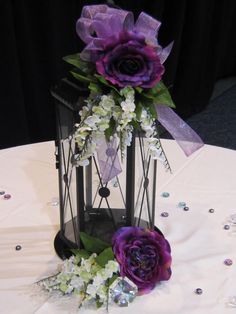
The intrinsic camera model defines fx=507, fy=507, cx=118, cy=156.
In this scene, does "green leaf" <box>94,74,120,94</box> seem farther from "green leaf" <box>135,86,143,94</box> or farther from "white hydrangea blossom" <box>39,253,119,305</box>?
"white hydrangea blossom" <box>39,253,119,305</box>

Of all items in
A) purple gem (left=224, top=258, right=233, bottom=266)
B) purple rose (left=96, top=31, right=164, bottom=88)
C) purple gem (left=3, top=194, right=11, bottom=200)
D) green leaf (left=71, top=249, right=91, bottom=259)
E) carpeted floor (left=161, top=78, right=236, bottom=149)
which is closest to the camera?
purple rose (left=96, top=31, right=164, bottom=88)

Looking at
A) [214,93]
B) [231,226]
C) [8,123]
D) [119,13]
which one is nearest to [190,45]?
[214,93]

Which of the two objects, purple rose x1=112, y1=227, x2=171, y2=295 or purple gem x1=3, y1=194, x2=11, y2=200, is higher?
purple rose x1=112, y1=227, x2=171, y2=295

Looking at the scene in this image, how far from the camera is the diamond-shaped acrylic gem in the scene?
2.83 feet

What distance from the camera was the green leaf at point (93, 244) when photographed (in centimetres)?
90

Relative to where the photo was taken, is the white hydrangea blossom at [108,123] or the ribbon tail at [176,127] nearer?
the white hydrangea blossom at [108,123]

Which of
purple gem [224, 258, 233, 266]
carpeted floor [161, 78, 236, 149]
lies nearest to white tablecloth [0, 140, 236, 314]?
purple gem [224, 258, 233, 266]

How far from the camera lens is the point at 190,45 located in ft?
10.5

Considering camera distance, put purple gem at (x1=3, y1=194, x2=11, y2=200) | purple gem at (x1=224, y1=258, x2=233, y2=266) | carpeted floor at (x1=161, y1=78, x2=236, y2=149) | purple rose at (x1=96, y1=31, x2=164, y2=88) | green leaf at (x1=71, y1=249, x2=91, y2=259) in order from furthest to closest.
Result: carpeted floor at (x1=161, y1=78, x2=236, y2=149), purple gem at (x1=3, y1=194, x2=11, y2=200), purple gem at (x1=224, y1=258, x2=233, y2=266), green leaf at (x1=71, y1=249, x2=91, y2=259), purple rose at (x1=96, y1=31, x2=164, y2=88)

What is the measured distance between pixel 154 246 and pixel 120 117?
0.24m

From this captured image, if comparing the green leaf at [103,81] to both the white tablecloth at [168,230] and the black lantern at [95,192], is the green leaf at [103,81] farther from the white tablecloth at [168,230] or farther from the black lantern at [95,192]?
the white tablecloth at [168,230]

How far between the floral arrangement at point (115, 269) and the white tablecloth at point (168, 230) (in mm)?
28

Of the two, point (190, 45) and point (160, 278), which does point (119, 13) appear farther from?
point (190, 45)

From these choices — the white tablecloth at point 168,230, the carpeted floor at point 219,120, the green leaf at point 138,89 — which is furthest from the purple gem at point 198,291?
the carpeted floor at point 219,120
